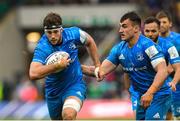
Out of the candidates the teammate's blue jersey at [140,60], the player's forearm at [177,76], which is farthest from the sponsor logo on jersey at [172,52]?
the teammate's blue jersey at [140,60]

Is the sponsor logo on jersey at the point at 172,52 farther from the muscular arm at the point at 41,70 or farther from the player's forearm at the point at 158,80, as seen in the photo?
the muscular arm at the point at 41,70

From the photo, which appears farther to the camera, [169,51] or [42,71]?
[169,51]

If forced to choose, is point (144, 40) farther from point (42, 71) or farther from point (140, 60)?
point (42, 71)

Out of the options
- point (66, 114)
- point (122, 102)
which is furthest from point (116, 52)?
point (122, 102)

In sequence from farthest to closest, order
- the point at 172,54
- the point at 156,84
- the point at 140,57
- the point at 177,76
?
the point at 172,54 → the point at 177,76 → the point at 140,57 → the point at 156,84

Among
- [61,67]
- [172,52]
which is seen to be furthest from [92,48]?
[61,67]

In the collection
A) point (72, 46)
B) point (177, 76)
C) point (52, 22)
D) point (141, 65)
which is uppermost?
point (52, 22)

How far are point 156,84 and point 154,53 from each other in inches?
23.5

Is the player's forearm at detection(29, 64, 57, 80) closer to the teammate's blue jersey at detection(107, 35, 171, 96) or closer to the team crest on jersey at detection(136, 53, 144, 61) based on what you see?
the teammate's blue jersey at detection(107, 35, 171, 96)

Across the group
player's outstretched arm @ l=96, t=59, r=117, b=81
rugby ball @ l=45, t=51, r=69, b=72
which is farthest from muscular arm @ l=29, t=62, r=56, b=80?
player's outstretched arm @ l=96, t=59, r=117, b=81

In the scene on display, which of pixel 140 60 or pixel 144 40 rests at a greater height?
pixel 144 40

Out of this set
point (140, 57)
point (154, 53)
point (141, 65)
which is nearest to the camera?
point (154, 53)

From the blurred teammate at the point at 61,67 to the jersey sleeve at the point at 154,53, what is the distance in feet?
4.44

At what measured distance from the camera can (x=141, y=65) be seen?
487 inches
